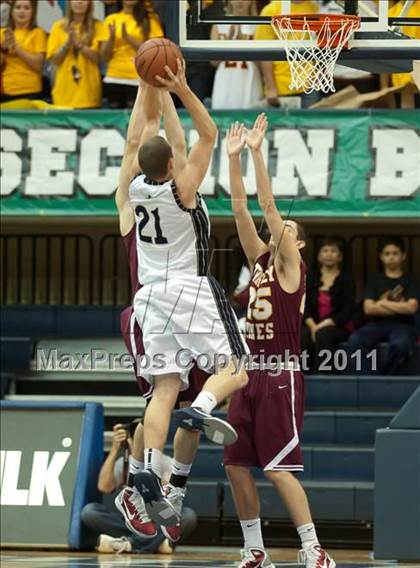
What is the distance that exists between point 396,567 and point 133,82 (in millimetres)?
6466

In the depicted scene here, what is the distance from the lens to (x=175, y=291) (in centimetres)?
864

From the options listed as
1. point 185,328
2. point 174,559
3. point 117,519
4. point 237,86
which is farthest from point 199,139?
point 237,86

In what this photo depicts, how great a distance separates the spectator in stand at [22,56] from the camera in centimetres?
1541

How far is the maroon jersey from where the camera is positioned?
947cm

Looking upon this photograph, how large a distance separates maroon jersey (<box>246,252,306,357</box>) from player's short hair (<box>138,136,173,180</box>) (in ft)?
4.24

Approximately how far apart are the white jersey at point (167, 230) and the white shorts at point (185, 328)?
9 centimetres

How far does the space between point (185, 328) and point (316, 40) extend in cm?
224

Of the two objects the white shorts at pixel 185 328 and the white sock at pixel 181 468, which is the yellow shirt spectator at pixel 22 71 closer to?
the white shorts at pixel 185 328

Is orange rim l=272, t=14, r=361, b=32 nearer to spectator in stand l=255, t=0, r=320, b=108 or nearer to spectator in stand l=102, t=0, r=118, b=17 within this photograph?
spectator in stand l=255, t=0, r=320, b=108

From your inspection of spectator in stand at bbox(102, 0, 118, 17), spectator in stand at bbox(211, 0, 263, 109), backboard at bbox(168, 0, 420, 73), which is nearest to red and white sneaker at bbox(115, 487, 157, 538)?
backboard at bbox(168, 0, 420, 73)

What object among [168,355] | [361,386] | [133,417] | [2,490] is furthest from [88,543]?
[168,355]

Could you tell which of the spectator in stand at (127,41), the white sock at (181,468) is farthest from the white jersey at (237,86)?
the white sock at (181,468)

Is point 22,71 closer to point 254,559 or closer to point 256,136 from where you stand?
point 256,136

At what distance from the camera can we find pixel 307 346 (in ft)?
43.8
